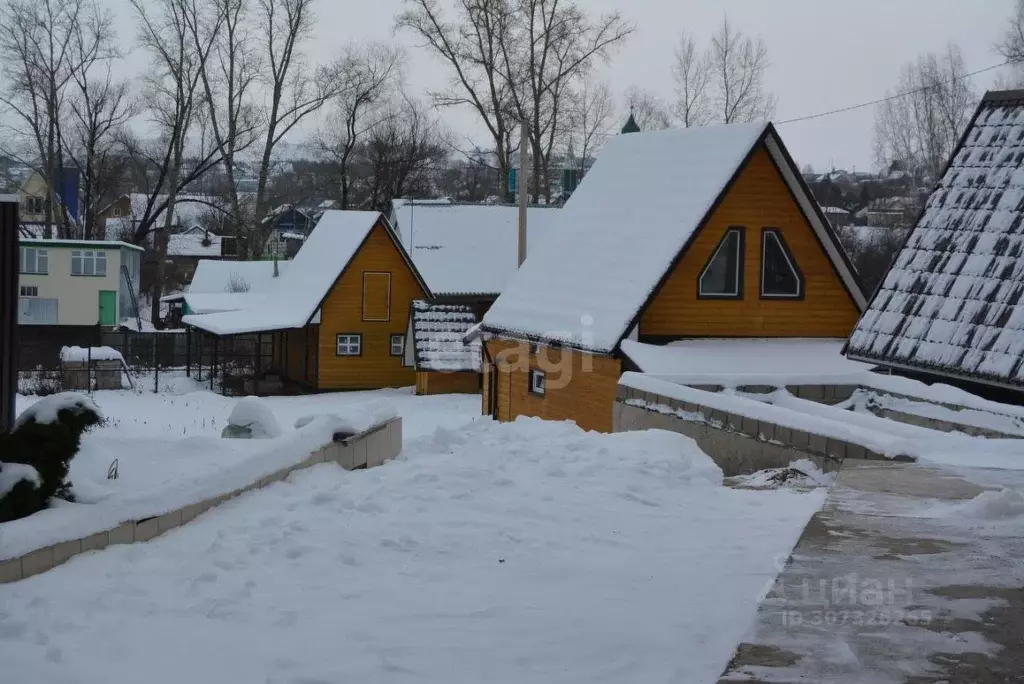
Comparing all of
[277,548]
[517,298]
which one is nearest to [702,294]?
[517,298]

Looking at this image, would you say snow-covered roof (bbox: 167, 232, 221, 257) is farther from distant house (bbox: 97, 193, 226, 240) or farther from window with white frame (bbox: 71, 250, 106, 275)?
window with white frame (bbox: 71, 250, 106, 275)

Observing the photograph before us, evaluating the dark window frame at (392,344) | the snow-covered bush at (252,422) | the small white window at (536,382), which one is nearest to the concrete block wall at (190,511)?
the snow-covered bush at (252,422)

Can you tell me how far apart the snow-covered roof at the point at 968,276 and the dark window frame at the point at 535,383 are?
8.66 metres

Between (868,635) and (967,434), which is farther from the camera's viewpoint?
(967,434)

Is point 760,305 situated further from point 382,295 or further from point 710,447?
point 382,295

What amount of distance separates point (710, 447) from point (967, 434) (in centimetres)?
243

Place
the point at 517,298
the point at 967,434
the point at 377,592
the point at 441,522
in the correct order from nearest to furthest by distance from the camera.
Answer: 1. the point at 377,592
2. the point at 441,522
3. the point at 967,434
4. the point at 517,298

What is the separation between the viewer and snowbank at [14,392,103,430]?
6.53m

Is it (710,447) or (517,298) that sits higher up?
(517,298)

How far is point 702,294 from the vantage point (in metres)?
18.8

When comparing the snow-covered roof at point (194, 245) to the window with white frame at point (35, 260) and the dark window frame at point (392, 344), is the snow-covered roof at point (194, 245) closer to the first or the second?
the window with white frame at point (35, 260)

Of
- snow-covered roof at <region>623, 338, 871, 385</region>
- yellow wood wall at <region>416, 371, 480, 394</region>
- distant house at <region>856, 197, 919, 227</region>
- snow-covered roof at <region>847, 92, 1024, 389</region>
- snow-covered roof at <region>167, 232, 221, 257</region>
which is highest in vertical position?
distant house at <region>856, 197, 919, 227</region>

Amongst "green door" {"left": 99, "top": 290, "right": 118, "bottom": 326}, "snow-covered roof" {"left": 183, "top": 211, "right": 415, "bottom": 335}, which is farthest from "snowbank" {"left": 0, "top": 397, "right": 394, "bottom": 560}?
"green door" {"left": 99, "top": 290, "right": 118, "bottom": 326}

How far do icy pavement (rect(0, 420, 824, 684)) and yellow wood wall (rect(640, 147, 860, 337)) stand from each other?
32.9ft
